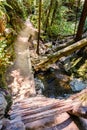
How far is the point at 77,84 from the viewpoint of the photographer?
9.80 meters

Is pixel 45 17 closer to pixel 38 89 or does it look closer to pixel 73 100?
pixel 38 89

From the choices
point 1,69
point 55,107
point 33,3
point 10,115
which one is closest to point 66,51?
point 1,69

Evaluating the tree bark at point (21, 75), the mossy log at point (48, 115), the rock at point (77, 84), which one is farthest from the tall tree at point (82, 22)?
the mossy log at point (48, 115)

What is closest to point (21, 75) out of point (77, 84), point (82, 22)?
point (77, 84)

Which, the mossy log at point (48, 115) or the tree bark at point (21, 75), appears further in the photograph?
the tree bark at point (21, 75)

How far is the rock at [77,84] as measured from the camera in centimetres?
950

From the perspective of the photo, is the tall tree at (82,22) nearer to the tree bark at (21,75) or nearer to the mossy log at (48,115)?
the tree bark at (21,75)

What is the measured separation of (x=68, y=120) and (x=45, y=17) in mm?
12250

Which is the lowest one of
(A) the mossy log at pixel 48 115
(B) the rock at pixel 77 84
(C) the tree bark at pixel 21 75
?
(B) the rock at pixel 77 84

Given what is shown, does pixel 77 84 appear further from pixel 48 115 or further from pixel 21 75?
pixel 48 115

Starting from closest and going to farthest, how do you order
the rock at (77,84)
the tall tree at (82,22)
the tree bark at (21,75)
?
1. the tree bark at (21,75)
2. the rock at (77,84)
3. the tall tree at (82,22)

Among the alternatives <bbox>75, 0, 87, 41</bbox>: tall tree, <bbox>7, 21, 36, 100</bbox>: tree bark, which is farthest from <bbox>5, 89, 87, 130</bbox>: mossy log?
<bbox>75, 0, 87, 41</bbox>: tall tree

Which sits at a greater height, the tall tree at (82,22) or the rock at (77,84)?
the tall tree at (82,22)

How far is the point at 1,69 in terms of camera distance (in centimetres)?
729
